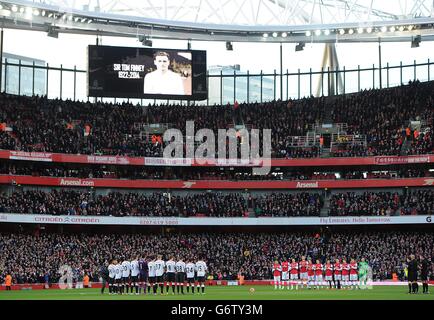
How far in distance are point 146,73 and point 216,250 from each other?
1747cm

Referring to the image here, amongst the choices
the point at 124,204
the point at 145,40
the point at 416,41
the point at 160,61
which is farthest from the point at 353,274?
the point at 145,40

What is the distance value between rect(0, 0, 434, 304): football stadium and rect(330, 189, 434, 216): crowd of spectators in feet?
0.40

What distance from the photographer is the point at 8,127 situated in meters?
59.5

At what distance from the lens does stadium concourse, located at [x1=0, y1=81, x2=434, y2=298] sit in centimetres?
5344

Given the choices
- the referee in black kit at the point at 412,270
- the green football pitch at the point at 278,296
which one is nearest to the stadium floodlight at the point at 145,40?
the green football pitch at the point at 278,296

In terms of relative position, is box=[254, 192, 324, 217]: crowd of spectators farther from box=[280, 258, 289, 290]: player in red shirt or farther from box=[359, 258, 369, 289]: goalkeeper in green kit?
box=[359, 258, 369, 289]: goalkeeper in green kit

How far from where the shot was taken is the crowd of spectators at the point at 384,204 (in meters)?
55.3

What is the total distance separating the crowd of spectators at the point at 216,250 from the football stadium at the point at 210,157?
6.6 inches

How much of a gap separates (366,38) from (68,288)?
36.1 meters

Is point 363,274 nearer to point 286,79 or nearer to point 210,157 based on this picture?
point 210,157

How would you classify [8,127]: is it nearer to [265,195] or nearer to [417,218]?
[265,195]

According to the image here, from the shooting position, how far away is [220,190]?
6319cm

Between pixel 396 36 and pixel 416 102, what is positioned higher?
pixel 396 36
